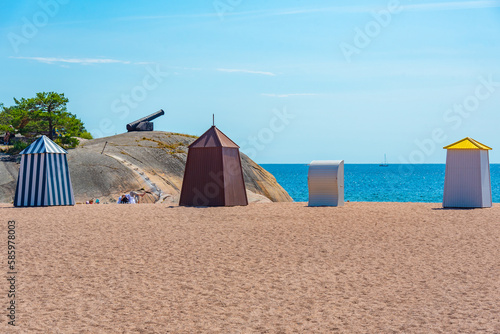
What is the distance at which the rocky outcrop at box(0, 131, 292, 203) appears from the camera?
28.4 metres

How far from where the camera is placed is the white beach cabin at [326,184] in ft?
78.0

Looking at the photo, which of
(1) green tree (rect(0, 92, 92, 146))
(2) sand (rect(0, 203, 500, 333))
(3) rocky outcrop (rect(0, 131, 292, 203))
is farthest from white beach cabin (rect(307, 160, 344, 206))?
(1) green tree (rect(0, 92, 92, 146))

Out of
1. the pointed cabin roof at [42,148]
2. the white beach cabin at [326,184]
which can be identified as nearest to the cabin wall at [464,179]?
the white beach cabin at [326,184]

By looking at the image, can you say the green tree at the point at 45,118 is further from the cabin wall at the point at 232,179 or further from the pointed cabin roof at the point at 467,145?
the pointed cabin roof at the point at 467,145

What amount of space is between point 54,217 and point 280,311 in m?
12.7

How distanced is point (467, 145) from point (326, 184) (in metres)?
5.71

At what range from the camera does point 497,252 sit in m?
13.6

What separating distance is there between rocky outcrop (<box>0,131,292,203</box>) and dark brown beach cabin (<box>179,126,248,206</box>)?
13.9ft

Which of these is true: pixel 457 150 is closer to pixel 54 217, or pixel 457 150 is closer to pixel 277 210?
pixel 277 210

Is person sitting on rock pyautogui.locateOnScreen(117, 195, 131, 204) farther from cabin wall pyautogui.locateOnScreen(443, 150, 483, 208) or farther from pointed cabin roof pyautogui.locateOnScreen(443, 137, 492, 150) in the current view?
pointed cabin roof pyautogui.locateOnScreen(443, 137, 492, 150)

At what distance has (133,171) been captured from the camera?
29938mm

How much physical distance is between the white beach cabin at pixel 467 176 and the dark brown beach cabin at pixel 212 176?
8.42 metres

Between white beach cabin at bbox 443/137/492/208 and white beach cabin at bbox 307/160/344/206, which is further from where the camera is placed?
white beach cabin at bbox 307/160/344/206

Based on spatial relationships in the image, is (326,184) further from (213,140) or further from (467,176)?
(467,176)
